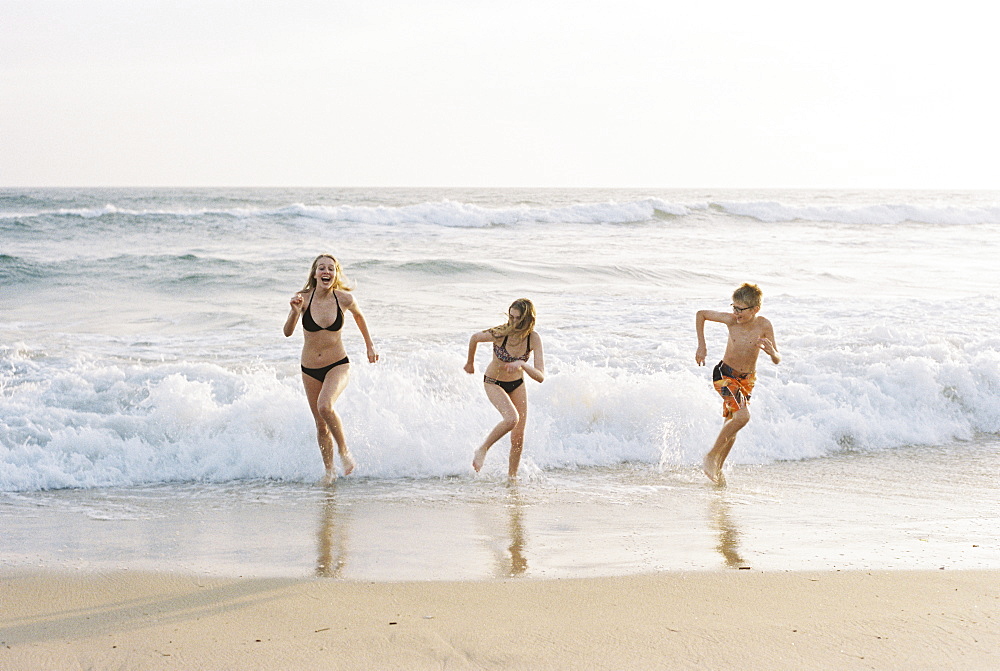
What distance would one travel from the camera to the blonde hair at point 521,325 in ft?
21.5

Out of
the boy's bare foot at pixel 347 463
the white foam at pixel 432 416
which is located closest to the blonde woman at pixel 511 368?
the white foam at pixel 432 416

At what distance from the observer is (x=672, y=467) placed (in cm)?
732

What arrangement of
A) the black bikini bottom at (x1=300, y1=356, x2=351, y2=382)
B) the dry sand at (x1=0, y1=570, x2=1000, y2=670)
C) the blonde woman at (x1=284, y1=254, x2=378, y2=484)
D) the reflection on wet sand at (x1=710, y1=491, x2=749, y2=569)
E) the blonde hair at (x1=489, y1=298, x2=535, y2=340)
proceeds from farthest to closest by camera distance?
the black bikini bottom at (x1=300, y1=356, x2=351, y2=382), the blonde woman at (x1=284, y1=254, x2=378, y2=484), the blonde hair at (x1=489, y1=298, x2=535, y2=340), the reflection on wet sand at (x1=710, y1=491, x2=749, y2=569), the dry sand at (x1=0, y1=570, x2=1000, y2=670)

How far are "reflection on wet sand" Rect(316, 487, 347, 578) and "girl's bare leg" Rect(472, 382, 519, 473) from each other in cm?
110

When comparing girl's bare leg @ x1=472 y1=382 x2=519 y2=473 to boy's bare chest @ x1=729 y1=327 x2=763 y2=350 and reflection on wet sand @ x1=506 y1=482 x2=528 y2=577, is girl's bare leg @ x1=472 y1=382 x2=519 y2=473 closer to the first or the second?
reflection on wet sand @ x1=506 y1=482 x2=528 y2=577

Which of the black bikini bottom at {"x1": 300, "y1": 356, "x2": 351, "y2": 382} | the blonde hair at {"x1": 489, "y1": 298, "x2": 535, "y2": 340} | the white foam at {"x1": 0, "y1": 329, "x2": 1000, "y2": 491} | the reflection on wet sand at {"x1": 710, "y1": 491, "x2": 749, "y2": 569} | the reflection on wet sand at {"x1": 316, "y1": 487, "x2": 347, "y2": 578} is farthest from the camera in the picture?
Result: the white foam at {"x1": 0, "y1": 329, "x2": 1000, "y2": 491}

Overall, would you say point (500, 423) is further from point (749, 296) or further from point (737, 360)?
point (749, 296)

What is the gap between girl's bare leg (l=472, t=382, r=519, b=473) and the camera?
21.8 ft

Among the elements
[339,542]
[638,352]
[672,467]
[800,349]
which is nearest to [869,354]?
[800,349]

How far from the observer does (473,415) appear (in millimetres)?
7977

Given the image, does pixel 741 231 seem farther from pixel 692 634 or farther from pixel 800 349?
pixel 692 634

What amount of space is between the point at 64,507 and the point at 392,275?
1204cm

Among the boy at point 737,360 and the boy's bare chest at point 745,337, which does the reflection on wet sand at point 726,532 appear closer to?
the boy at point 737,360

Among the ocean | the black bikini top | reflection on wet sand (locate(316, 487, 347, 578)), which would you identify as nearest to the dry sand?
reflection on wet sand (locate(316, 487, 347, 578))
